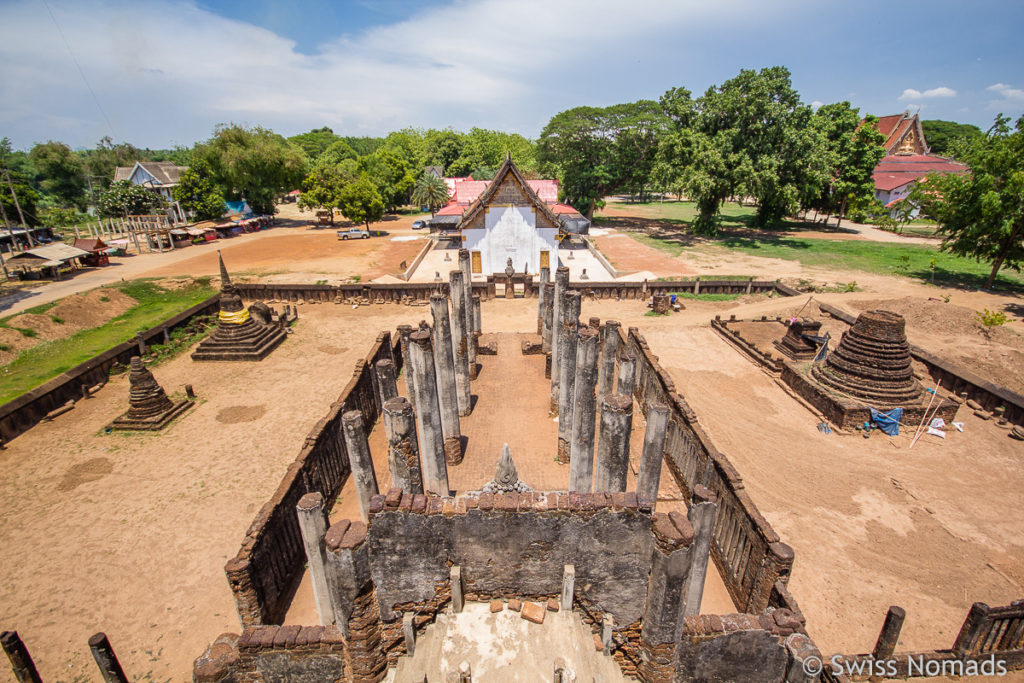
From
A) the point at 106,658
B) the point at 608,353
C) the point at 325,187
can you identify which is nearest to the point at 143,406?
the point at 106,658

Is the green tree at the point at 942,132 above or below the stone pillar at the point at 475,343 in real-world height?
above

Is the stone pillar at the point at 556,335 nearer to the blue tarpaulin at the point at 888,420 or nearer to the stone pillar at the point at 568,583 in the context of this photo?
the stone pillar at the point at 568,583

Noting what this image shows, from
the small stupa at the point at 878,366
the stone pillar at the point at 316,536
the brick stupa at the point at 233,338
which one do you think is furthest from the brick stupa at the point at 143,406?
the small stupa at the point at 878,366

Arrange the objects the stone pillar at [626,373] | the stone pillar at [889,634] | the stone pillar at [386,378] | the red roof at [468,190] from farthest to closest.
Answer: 1. the red roof at [468,190]
2. the stone pillar at [626,373]
3. the stone pillar at [386,378]
4. the stone pillar at [889,634]

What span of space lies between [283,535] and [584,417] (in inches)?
282

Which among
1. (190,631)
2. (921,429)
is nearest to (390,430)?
(190,631)

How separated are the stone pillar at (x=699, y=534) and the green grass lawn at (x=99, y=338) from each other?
79.3ft

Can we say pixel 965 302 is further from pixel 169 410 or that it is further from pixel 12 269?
pixel 12 269

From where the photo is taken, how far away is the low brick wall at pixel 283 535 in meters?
8.27

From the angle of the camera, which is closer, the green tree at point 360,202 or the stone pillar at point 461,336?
the stone pillar at point 461,336

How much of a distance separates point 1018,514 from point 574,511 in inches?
507

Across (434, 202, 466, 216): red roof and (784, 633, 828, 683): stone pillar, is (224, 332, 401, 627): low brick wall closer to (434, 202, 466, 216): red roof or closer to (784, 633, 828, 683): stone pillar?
(784, 633, 828, 683): stone pillar

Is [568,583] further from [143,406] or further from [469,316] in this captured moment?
[143,406]

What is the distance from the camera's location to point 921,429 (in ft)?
49.6
